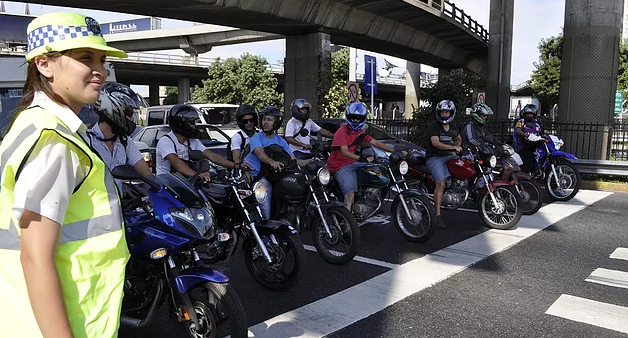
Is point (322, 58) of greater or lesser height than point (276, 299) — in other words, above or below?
above

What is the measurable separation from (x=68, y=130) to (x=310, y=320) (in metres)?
3.15

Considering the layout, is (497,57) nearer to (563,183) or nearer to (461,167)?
(563,183)

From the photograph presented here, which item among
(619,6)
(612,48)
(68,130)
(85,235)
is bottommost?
(85,235)

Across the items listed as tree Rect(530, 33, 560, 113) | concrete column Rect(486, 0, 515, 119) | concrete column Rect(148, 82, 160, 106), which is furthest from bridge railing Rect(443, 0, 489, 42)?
concrete column Rect(148, 82, 160, 106)

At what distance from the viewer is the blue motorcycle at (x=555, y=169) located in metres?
9.18

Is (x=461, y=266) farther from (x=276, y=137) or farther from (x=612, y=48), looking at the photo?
(x=612, y=48)

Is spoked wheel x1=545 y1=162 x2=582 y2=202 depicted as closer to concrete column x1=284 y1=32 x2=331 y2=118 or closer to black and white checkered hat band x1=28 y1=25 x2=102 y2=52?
black and white checkered hat band x1=28 y1=25 x2=102 y2=52

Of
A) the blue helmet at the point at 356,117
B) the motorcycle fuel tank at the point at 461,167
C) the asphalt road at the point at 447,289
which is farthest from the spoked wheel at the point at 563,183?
the blue helmet at the point at 356,117

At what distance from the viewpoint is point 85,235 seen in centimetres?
136

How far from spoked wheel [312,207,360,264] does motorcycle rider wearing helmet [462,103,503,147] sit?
301 centimetres

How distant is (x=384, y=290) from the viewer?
4828mm

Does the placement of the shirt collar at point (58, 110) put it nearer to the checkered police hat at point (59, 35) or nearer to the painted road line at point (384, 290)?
the checkered police hat at point (59, 35)

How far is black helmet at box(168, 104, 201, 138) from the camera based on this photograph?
196 inches

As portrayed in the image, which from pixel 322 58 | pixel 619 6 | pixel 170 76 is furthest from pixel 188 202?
pixel 170 76
